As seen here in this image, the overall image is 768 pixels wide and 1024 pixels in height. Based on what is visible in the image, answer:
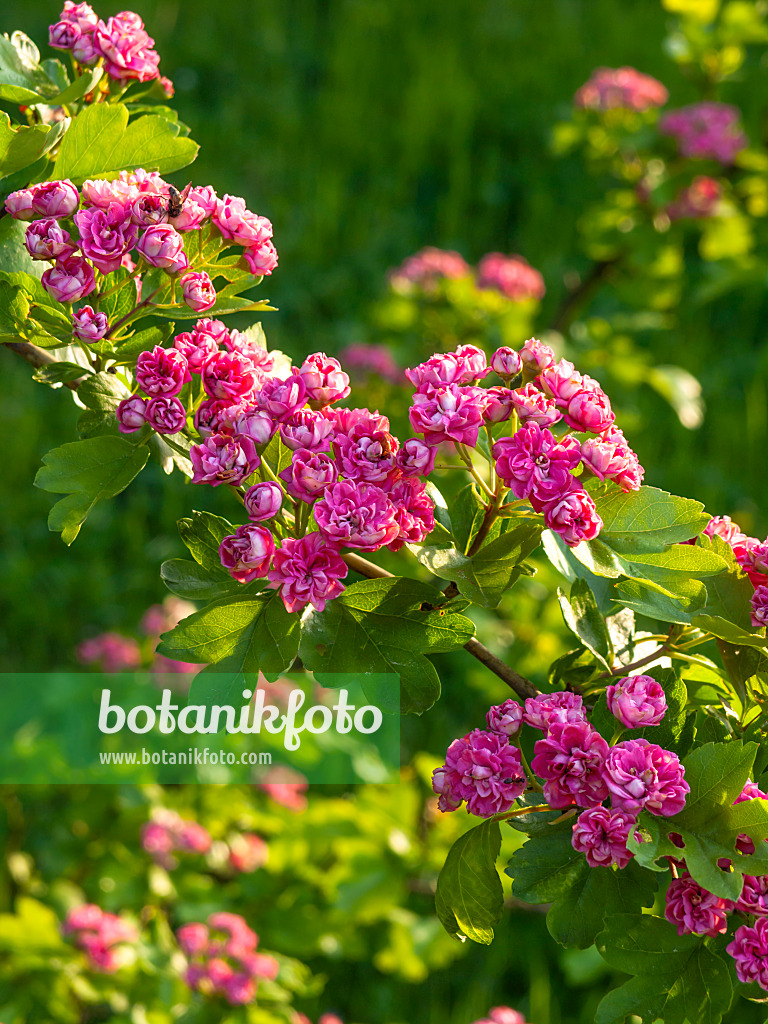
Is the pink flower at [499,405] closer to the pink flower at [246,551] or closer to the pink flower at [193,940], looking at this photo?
the pink flower at [246,551]

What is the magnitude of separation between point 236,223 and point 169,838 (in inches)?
60.9

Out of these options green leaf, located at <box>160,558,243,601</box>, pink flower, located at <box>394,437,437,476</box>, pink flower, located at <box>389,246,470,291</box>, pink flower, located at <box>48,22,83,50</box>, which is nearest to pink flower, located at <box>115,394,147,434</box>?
green leaf, located at <box>160,558,243,601</box>

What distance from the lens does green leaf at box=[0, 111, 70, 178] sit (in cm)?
Answer: 91

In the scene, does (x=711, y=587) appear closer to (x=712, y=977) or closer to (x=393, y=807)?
(x=712, y=977)

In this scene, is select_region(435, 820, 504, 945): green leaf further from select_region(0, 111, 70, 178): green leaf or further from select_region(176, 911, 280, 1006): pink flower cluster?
select_region(176, 911, 280, 1006): pink flower cluster

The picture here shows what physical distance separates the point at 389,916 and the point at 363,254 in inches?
142

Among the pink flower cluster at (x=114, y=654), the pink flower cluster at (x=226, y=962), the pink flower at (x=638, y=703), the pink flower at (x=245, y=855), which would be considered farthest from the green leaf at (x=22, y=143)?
the pink flower cluster at (x=114, y=654)

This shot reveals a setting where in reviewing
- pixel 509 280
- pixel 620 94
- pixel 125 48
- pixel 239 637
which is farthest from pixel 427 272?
pixel 239 637

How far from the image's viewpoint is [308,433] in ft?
2.81

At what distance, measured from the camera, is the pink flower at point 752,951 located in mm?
849

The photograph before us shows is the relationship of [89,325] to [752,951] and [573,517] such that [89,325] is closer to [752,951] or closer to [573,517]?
[573,517]

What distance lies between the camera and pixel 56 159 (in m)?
0.98

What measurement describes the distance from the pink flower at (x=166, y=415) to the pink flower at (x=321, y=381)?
110mm

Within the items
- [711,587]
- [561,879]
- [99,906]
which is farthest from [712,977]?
[99,906]
